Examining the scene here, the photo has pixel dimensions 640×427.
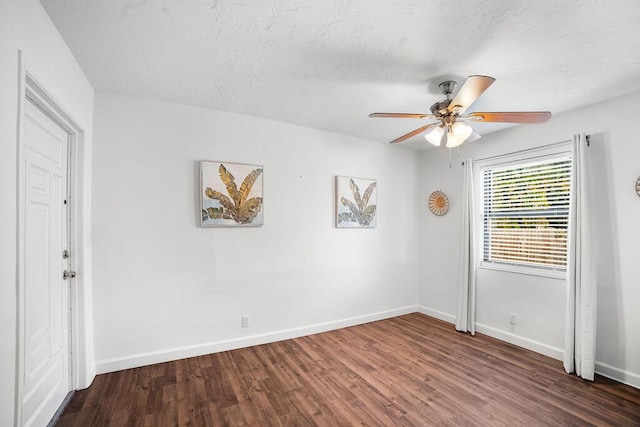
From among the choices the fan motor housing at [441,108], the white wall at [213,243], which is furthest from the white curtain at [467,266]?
the fan motor housing at [441,108]

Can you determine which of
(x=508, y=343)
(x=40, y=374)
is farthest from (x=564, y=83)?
(x=40, y=374)

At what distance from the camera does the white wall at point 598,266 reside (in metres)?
2.42

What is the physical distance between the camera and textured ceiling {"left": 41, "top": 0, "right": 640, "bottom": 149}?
1528 mm

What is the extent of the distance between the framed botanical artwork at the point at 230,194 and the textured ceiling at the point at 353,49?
649mm

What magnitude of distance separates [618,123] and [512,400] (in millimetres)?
2485

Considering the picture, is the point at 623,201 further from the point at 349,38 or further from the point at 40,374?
the point at 40,374

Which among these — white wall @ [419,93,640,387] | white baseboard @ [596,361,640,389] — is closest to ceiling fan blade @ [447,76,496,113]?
white wall @ [419,93,640,387]

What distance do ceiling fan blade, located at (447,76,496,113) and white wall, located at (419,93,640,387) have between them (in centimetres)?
159

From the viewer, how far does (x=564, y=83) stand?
2270mm

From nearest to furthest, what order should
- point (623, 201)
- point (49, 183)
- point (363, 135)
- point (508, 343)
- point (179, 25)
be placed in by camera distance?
point (179, 25), point (49, 183), point (623, 201), point (508, 343), point (363, 135)

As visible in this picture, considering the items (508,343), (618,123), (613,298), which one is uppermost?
(618,123)

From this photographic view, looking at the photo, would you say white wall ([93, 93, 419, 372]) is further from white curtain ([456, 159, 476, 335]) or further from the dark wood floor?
white curtain ([456, 159, 476, 335])

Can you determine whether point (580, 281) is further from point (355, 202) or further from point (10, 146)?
point (10, 146)

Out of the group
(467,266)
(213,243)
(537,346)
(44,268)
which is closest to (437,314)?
(467,266)
